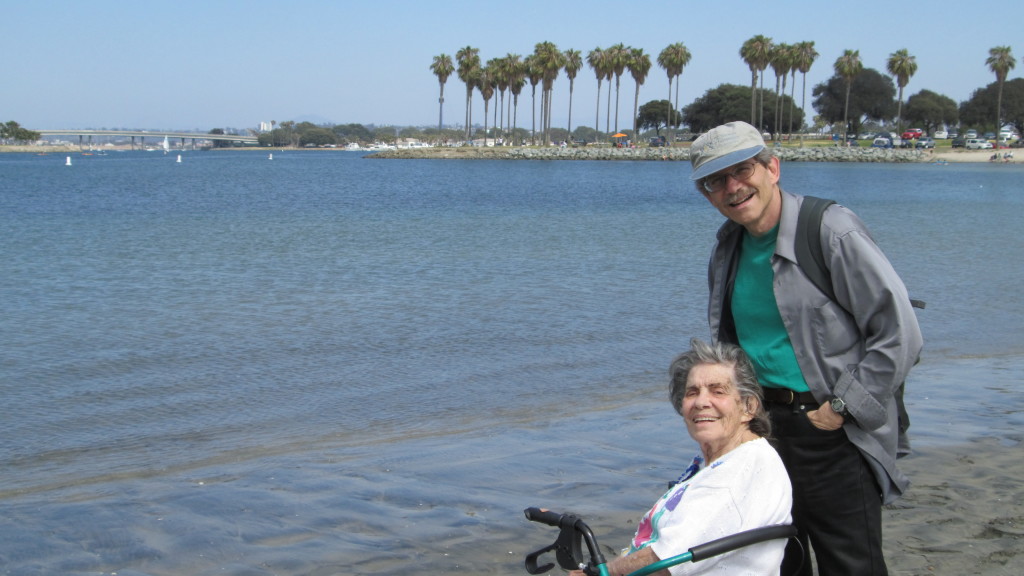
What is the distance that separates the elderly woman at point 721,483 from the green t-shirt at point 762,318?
13cm

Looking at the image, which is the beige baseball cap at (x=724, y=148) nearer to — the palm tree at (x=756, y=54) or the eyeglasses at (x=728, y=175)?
the eyeglasses at (x=728, y=175)

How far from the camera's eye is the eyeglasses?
2.87 meters

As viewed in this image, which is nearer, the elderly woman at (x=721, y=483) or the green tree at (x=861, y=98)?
the elderly woman at (x=721, y=483)

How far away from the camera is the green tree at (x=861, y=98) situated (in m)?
123

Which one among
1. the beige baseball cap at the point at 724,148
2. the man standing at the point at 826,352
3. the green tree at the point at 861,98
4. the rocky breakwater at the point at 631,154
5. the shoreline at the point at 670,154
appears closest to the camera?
the man standing at the point at 826,352

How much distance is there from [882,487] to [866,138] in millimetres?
128534

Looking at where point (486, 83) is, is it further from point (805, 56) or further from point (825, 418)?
point (825, 418)

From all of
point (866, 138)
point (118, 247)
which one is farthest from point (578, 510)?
point (866, 138)

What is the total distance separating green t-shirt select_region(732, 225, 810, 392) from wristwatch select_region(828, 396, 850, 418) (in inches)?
4.6

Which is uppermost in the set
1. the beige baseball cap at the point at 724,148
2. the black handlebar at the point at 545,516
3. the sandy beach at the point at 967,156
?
the sandy beach at the point at 967,156

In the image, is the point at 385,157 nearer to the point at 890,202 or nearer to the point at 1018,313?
the point at 890,202

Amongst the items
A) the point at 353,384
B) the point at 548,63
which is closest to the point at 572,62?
the point at 548,63

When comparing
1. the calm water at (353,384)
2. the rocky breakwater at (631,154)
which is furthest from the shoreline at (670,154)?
the calm water at (353,384)

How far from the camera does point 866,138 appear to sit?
121938 millimetres
